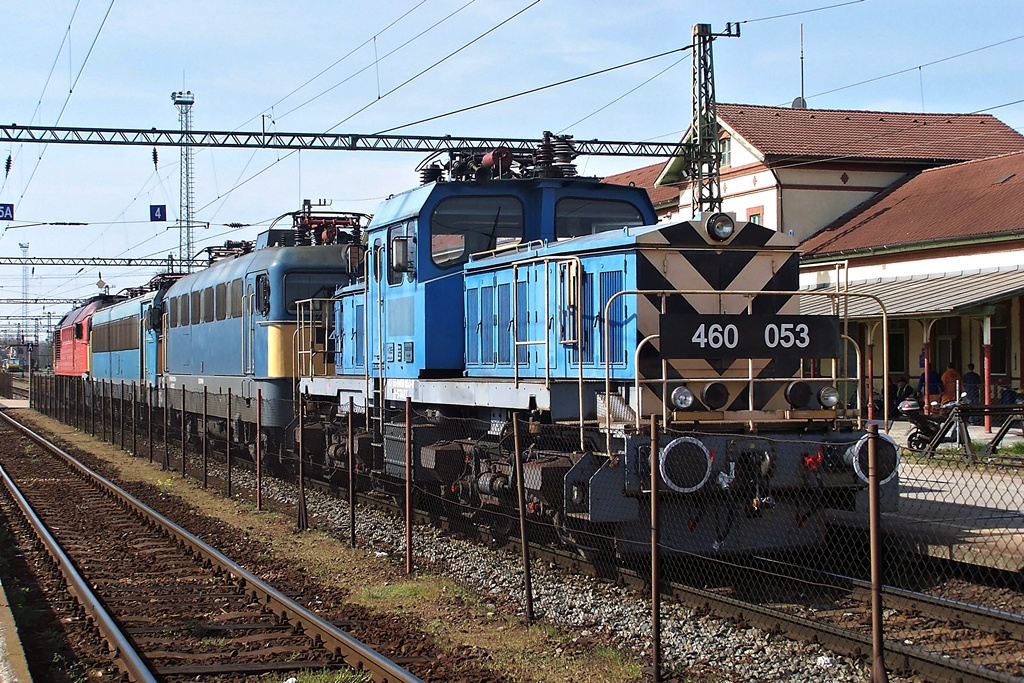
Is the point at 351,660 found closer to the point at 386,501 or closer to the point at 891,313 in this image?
the point at 386,501

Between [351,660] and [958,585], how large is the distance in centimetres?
500

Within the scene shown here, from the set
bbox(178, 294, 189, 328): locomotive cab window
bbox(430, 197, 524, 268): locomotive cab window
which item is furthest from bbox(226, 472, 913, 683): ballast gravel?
bbox(178, 294, 189, 328): locomotive cab window

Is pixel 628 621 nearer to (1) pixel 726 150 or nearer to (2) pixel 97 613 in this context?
(2) pixel 97 613

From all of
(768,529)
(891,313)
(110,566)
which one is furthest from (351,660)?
(891,313)

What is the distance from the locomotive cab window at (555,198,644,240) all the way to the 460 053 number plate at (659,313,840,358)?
8.86 feet

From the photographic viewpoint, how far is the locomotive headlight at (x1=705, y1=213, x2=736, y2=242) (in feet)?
29.3

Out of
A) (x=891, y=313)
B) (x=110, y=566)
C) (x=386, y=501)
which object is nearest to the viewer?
(x=110, y=566)

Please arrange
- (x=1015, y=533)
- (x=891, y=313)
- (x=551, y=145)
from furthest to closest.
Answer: (x=891, y=313), (x=551, y=145), (x=1015, y=533)

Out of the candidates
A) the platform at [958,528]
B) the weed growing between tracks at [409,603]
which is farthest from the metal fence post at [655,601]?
the platform at [958,528]

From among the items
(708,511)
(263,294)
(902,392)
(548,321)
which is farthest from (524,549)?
(902,392)

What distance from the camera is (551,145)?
37.0ft

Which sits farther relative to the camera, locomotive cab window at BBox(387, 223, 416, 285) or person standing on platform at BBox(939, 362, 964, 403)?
person standing on platform at BBox(939, 362, 964, 403)

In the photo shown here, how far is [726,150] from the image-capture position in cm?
3419

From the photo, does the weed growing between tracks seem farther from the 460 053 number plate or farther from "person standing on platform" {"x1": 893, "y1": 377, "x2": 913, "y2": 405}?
→ "person standing on platform" {"x1": 893, "y1": 377, "x2": 913, "y2": 405}
